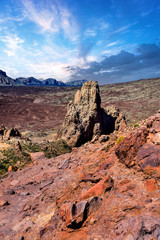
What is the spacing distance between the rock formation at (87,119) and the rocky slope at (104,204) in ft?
33.2

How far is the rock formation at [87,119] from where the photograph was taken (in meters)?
16.8

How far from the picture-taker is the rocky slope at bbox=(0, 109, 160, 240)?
3125 mm

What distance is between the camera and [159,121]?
5.54m

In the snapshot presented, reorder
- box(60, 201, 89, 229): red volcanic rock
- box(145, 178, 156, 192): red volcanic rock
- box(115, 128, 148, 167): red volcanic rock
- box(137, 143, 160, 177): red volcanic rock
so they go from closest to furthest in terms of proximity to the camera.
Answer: box(60, 201, 89, 229): red volcanic rock, box(145, 178, 156, 192): red volcanic rock, box(137, 143, 160, 177): red volcanic rock, box(115, 128, 148, 167): red volcanic rock

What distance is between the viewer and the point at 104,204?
3.93m

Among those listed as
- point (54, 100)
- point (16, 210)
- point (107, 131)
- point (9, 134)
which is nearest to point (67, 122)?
point (107, 131)

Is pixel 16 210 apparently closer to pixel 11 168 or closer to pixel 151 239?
pixel 151 239

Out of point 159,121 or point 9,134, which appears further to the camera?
point 9,134

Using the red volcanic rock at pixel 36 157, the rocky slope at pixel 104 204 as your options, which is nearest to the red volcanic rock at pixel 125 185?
the rocky slope at pixel 104 204

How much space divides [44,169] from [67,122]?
9140 millimetres

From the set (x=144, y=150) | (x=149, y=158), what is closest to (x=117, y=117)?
(x=144, y=150)

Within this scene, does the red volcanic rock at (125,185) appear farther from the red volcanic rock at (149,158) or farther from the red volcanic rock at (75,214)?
the red volcanic rock at (75,214)

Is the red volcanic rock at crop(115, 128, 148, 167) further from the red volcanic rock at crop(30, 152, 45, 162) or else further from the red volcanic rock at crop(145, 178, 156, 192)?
the red volcanic rock at crop(30, 152, 45, 162)

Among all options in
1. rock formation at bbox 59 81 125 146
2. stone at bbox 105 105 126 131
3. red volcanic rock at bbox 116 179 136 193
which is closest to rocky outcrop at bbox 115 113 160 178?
red volcanic rock at bbox 116 179 136 193
